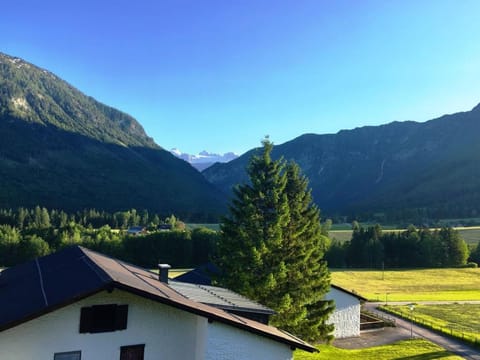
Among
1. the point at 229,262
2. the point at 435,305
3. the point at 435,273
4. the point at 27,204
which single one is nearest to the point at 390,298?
the point at 435,305

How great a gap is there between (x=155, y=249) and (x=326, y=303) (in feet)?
288

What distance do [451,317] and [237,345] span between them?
43.3 metres

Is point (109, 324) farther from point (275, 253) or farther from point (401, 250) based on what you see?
point (401, 250)

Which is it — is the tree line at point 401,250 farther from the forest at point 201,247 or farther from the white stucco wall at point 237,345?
the white stucco wall at point 237,345

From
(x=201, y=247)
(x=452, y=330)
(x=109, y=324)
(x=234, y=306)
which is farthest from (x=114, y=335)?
(x=201, y=247)

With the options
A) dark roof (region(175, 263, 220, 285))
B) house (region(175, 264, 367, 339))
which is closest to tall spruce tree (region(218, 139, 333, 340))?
dark roof (region(175, 263, 220, 285))

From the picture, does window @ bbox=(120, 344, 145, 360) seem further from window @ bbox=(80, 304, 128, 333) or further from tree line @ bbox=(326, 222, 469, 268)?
tree line @ bbox=(326, 222, 469, 268)

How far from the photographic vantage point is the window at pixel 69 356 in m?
11.5

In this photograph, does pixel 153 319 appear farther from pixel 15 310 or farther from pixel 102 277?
pixel 15 310

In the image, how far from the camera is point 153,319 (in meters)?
13.0

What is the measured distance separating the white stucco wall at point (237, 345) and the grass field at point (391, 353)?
9.58 meters

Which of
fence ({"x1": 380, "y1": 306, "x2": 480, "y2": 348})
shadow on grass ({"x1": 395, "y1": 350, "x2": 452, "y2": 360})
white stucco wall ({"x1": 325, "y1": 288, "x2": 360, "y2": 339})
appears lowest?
fence ({"x1": 380, "y1": 306, "x2": 480, "y2": 348})

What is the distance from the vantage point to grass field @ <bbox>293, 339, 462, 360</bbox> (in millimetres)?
25267

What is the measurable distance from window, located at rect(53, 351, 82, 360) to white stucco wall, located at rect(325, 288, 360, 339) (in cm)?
2635
